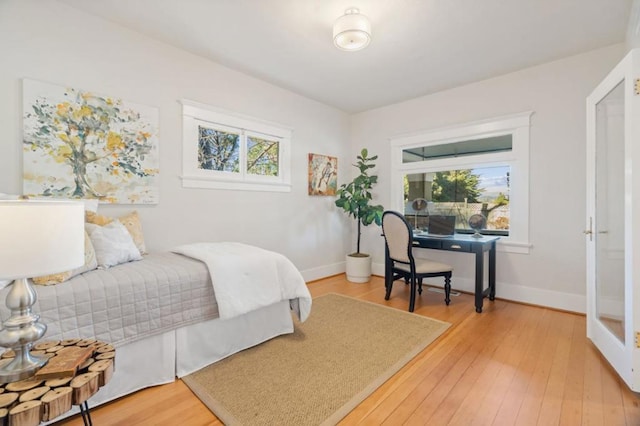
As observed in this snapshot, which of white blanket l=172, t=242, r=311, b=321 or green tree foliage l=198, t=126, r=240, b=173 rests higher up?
green tree foliage l=198, t=126, r=240, b=173

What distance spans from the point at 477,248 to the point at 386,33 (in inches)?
87.2

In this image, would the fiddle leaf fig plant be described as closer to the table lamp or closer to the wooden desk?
the wooden desk

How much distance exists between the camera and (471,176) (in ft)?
12.3

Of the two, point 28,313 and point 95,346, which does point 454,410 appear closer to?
point 95,346

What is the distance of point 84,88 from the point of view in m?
2.36

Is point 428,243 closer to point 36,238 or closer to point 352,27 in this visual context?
point 352,27

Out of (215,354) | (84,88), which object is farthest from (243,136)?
(215,354)

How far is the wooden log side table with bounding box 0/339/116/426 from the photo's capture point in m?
0.85

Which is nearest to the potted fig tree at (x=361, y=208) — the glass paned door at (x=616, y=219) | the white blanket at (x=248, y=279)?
the white blanket at (x=248, y=279)

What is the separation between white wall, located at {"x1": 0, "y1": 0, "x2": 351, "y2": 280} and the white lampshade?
65.3 inches

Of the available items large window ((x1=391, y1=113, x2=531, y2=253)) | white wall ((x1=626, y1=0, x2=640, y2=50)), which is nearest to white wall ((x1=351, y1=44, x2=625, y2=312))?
large window ((x1=391, y1=113, x2=531, y2=253))

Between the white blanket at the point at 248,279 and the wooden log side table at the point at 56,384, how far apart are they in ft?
2.64

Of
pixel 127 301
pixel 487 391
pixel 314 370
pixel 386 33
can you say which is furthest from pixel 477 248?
pixel 127 301

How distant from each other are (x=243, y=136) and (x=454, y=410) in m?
3.16
